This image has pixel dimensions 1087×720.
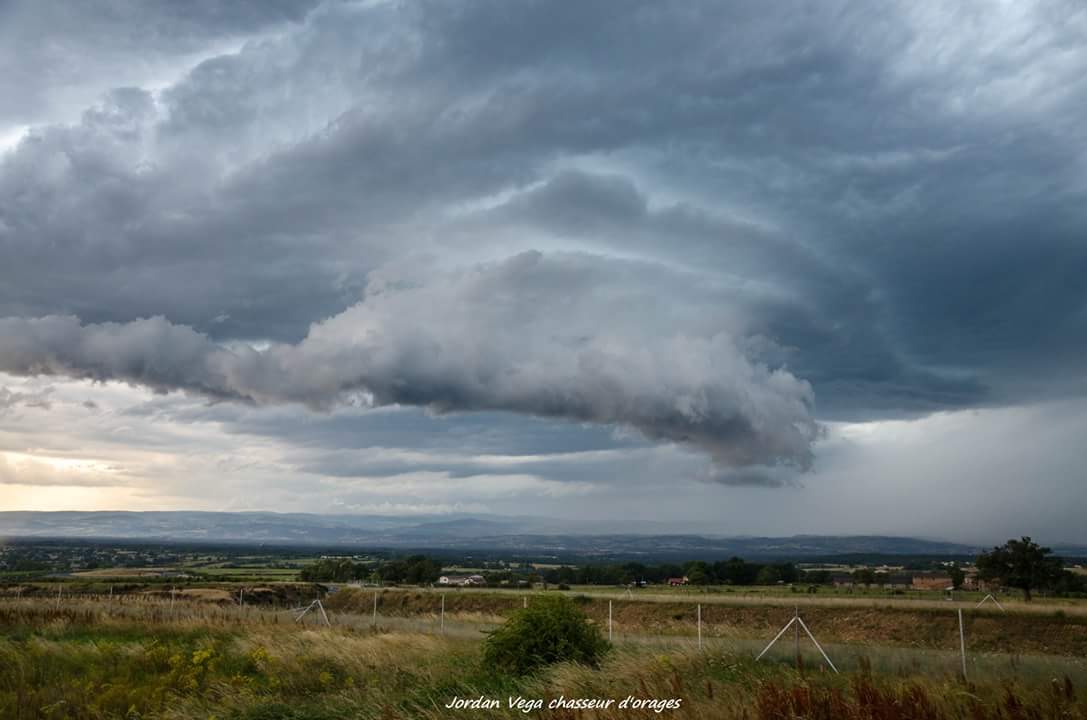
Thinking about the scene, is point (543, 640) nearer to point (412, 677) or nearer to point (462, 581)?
point (412, 677)

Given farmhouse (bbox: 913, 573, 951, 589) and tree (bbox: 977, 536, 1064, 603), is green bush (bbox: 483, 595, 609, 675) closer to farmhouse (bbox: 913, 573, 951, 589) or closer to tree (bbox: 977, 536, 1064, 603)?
tree (bbox: 977, 536, 1064, 603)

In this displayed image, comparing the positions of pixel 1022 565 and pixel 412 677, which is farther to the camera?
pixel 1022 565

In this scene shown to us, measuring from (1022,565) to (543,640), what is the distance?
69.9 m

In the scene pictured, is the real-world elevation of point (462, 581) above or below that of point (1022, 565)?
below

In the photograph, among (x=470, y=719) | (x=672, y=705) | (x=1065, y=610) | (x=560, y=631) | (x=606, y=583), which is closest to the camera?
(x=672, y=705)

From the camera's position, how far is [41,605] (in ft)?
125

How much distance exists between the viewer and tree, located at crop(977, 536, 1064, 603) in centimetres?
7106

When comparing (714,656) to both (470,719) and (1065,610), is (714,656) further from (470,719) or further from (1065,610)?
(1065,610)

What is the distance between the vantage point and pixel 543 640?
16.0 meters

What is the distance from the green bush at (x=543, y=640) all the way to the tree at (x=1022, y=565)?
67.4 m

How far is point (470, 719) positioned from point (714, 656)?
5.64 m

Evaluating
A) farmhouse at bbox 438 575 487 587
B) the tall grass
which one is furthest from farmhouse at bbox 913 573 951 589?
the tall grass

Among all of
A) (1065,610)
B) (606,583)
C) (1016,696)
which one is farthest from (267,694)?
(606,583)

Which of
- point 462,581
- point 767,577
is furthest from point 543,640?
point 767,577
